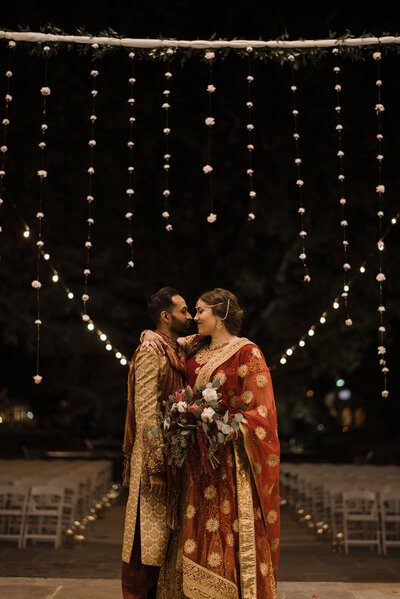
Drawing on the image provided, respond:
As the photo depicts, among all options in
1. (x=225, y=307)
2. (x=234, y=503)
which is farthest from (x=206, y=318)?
(x=234, y=503)

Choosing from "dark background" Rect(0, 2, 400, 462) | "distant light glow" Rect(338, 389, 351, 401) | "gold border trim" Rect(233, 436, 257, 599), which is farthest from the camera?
"distant light glow" Rect(338, 389, 351, 401)

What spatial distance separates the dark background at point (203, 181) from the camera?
439 inches

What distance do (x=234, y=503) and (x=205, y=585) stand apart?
430 mm

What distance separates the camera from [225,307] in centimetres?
413

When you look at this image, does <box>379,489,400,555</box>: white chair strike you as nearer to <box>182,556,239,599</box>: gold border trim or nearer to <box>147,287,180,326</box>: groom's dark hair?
<box>182,556,239,599</box>: gold border trim

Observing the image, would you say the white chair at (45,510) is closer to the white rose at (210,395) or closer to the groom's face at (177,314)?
the groom's face at (177,314)

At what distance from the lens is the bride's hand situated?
4122 mm

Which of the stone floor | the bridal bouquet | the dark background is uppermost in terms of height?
the dark background

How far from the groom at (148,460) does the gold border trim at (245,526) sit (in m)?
0.40

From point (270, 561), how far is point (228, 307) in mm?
1357

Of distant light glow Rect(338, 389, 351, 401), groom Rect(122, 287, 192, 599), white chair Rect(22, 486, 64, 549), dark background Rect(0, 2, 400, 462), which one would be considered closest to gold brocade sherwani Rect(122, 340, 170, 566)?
groom Rect(122, 287, 192, 599)

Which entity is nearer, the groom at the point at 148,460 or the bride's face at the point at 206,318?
the groom at the point at 148,460

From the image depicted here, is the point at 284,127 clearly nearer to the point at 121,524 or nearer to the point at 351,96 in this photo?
the point at 351,96

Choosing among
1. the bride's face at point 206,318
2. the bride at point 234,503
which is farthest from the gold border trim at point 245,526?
the bride's face at point 206,318
